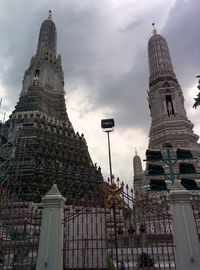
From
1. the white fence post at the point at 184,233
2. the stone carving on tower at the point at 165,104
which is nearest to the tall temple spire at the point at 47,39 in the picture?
the stone carving on tower at the point at 165,104

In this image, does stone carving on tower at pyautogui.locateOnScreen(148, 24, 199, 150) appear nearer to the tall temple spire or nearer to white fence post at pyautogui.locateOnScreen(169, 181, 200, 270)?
the tall temple spire

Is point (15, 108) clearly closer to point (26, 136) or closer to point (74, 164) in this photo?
point (26, 136)

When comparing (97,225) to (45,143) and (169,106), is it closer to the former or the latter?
(45,143)

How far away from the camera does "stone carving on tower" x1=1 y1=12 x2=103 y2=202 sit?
33969 mm

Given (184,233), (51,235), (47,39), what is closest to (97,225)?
(51,235)

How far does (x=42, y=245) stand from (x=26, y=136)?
109 ft

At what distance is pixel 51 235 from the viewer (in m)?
8.44

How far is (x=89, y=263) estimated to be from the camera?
9.66 meters

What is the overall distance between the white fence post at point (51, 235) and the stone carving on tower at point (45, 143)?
77.6 ft

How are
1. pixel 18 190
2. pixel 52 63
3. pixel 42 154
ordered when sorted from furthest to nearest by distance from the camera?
pixel 52 63 → pixel 42 154 → pixel 18 190

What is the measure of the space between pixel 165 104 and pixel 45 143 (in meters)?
19.5

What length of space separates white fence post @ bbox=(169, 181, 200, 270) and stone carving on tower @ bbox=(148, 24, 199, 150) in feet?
95.3

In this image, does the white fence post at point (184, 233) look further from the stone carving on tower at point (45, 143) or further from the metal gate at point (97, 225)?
the stone carving on tower at point (45, 143)

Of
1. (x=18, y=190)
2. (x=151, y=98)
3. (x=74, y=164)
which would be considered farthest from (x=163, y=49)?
(x=18, y=190)
